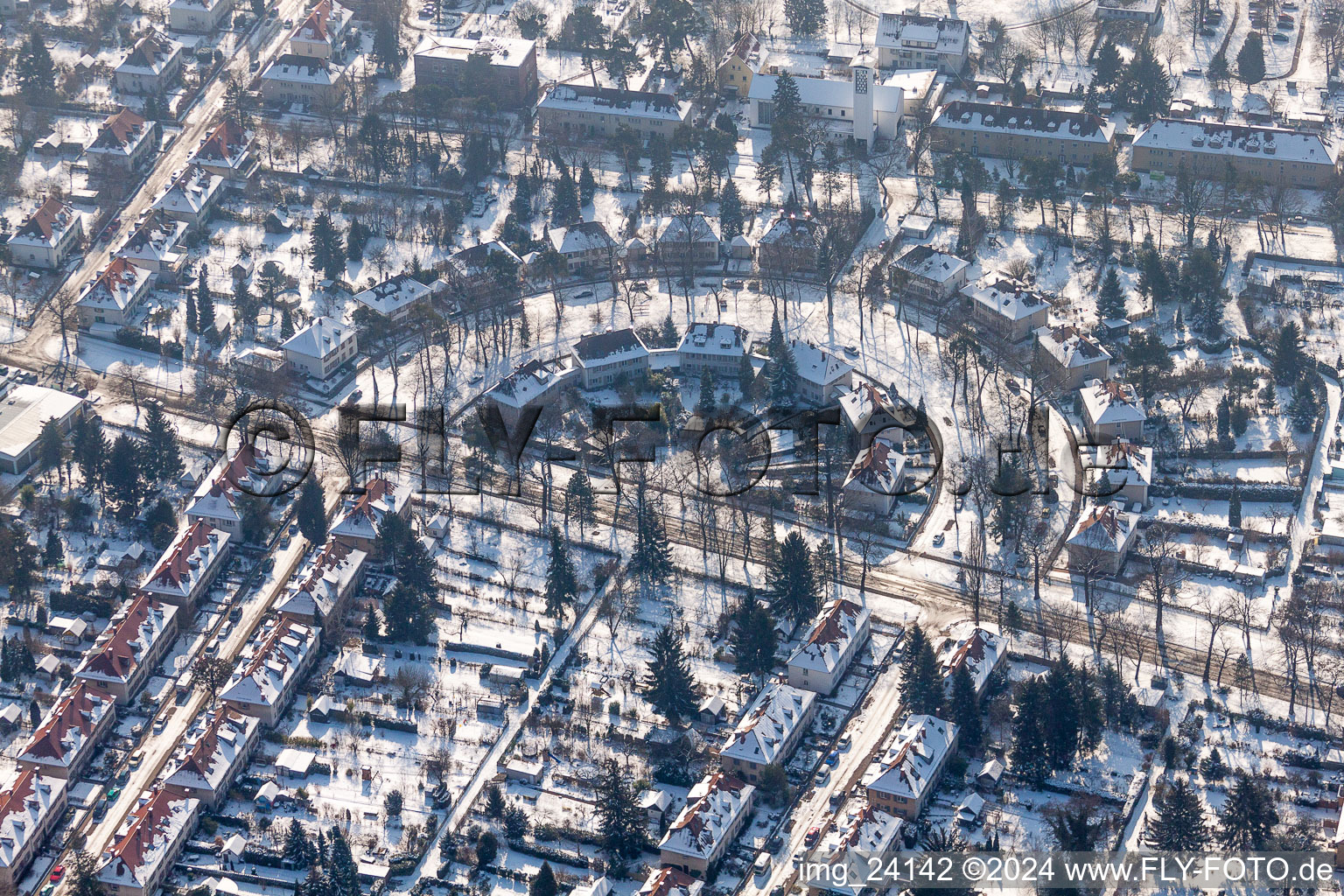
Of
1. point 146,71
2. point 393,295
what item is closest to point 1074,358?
point 393,295

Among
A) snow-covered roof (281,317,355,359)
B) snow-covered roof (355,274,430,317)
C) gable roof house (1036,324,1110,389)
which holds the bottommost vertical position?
gable roof house (1036,324,1110,389)

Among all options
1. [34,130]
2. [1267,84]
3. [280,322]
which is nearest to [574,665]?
[280,322]

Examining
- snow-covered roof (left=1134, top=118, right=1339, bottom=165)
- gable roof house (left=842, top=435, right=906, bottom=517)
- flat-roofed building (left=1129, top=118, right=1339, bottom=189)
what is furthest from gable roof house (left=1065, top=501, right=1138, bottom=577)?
snow-covered roof (left=1134, top=118, right=1339, bottom=165)

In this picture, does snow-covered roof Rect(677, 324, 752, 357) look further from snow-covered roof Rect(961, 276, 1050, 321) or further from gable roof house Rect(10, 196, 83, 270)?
gable roof house Rect(10, 196, 83, 270)

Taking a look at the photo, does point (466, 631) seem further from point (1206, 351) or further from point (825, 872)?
point (1206, 351)

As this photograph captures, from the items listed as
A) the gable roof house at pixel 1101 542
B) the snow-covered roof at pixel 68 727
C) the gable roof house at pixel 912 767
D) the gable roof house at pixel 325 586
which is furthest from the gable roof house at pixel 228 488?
the gable roof house at pixel 1101 542

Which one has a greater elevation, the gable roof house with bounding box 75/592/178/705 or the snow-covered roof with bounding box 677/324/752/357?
the snow-covered roof with bounding box 677/324/752/357

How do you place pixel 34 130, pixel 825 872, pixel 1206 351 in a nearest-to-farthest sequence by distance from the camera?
pixel 825 872
pixel 1206 351
pixel 34 130
